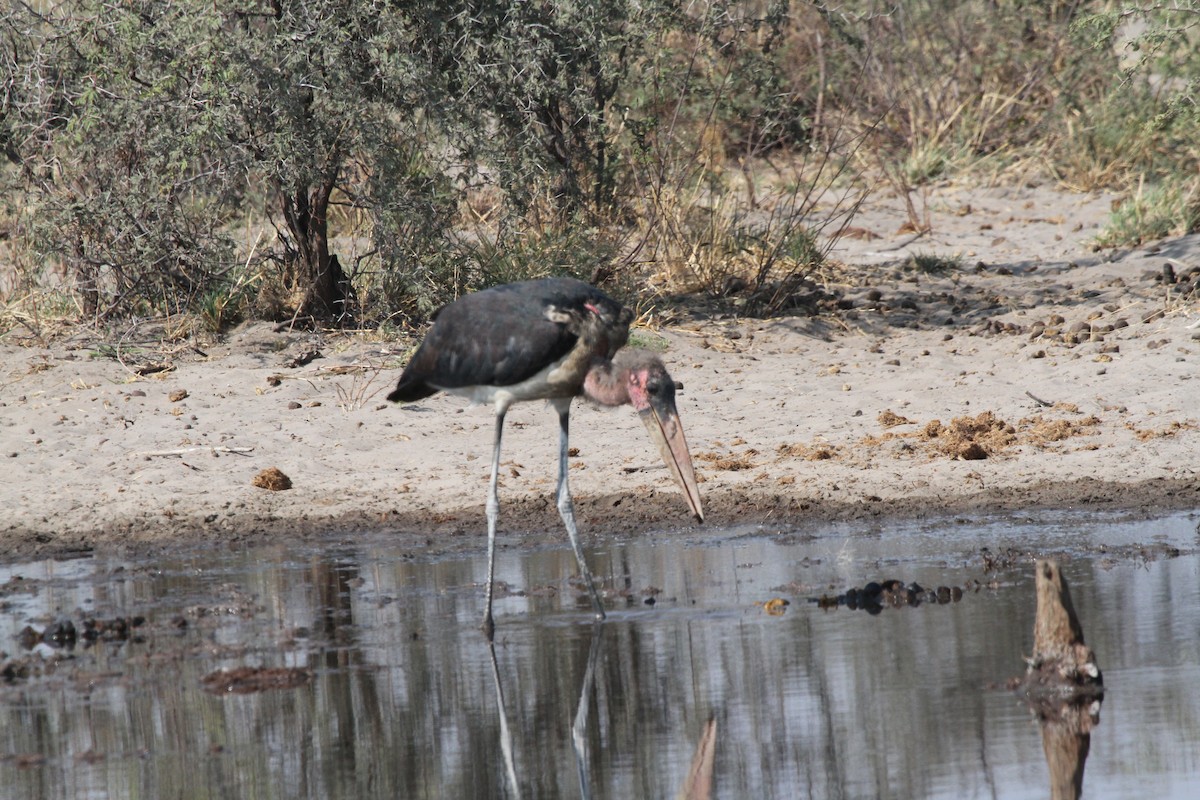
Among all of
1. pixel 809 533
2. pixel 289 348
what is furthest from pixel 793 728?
pixel 289 348

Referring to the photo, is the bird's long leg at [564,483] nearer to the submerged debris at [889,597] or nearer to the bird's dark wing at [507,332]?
the bird's dark wing at [507,332]

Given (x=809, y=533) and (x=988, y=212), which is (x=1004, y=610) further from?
(x=988, y=212)

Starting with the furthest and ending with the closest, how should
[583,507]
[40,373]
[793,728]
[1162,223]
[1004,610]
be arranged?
1. [1162,223]
2. [40,373]
3. [583,507]
4. [1004,610]
5. [793,728]

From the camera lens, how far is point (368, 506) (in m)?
8.84

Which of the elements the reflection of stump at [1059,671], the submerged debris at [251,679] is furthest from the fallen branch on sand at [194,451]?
the reflection of stump at [1059,671]

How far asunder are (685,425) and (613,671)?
13.2ft

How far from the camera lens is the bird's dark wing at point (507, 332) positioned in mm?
6688

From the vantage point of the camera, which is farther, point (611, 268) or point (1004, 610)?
point (611, 268)

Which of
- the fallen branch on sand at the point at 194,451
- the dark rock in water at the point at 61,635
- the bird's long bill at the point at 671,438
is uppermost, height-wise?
the fallen branch on sand at the point at 194,451

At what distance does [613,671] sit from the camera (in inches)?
228

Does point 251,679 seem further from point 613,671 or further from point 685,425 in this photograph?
point 685,425

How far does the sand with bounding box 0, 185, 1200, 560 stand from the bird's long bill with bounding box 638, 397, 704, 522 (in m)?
1.63

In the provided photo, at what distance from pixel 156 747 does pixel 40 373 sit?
597cm

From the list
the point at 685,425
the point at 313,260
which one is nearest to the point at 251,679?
the point at 685,425
